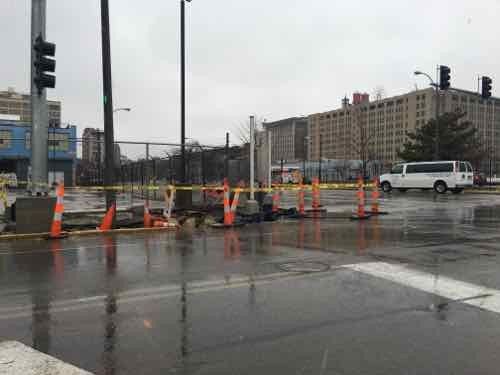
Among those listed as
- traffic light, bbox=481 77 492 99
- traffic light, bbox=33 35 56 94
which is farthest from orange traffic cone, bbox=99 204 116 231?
traffic light, bbox=481 77 492 99

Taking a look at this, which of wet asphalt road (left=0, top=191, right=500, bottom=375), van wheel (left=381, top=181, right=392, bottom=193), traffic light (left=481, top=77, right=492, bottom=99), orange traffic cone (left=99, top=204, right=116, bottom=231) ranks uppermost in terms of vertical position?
traffic light (left=481, top=77, right=492, bottom=99)

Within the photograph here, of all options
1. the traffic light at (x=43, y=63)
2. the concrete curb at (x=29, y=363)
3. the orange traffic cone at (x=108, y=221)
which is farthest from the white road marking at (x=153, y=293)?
the traffic light at (x=43, y=63)

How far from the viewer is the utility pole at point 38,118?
1122cm

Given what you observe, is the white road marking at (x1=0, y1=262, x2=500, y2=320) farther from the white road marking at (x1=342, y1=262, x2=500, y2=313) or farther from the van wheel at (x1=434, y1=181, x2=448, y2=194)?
the van wheel at (x1=434, y1=181, x2=448, y2=194)

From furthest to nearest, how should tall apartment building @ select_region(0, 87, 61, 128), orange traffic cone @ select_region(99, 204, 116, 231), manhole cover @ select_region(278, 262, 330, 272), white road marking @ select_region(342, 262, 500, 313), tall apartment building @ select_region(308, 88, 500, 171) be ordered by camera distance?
tall apartment building @ select_region(308, 88, 500, 171) < tall apartment building @ select_region(0, 87, 61, 128) < orange traffic cone @ select_region(99, 204, 116, 231) < manhole cover @ select_region(278, 262, 330, 272) < white road marking @ select_region(342, 262, 500, 313)

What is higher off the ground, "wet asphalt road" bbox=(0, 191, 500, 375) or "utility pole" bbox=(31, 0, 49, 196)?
"utility pole" bbox=(31, 0, 49, 196)

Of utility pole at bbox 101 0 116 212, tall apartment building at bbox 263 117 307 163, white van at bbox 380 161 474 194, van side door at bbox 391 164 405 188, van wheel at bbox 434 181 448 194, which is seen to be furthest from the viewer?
tall apartment building at bbox 263 117 307 163

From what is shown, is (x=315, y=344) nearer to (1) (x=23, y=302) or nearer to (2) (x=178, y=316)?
(2) (x=178, y=316)

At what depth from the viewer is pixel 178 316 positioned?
4.53 m

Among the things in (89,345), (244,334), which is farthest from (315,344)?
(89,345)

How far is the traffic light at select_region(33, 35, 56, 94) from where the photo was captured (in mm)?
10867

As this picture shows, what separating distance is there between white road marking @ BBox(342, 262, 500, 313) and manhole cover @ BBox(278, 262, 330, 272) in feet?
1.19

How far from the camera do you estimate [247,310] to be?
4.71 metres

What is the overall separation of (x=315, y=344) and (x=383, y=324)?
0.87 meters
